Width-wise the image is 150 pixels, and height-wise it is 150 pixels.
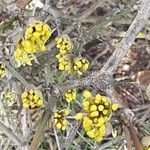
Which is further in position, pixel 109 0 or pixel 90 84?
pixel 109 0

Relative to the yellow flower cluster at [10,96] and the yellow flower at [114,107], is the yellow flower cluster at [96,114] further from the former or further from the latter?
the yellow flower cluster at [10,96]

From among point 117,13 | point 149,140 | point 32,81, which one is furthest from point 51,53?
point 149,140

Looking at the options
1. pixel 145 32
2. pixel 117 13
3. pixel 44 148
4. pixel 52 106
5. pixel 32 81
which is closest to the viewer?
pixel 52 106

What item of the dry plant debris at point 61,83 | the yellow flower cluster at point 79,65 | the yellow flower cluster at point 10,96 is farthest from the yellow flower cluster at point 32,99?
the yellow flower cluster at point 10,96

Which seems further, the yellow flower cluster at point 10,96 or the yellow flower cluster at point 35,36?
the yellow flower cluster at point 10,96

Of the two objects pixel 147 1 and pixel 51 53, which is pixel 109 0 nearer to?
pixel 51 53

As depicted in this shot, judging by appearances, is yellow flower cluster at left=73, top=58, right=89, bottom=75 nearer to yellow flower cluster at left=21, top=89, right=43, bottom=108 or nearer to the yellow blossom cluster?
the yellow blossom cluster

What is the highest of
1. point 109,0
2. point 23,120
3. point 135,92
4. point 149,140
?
point 149,140
